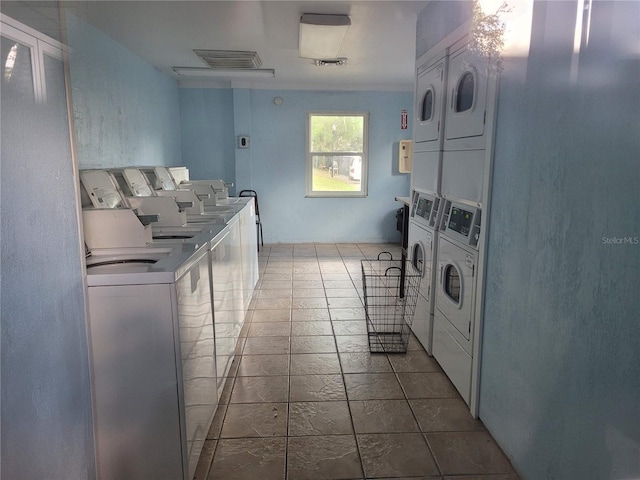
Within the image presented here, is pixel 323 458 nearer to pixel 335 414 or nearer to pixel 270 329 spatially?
pixel 335 414

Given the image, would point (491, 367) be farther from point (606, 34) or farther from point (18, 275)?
point (18, 275)

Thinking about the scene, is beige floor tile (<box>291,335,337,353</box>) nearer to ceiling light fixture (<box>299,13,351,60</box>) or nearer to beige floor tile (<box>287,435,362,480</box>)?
beige floor tile (<box>287,435,362,480</box>)

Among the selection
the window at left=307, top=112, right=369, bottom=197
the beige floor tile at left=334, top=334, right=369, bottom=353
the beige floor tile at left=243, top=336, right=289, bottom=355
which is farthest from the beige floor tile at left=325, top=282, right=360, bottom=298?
the window at left=307, top=112, right=369, bottom=197

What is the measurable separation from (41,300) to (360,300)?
3243 mm

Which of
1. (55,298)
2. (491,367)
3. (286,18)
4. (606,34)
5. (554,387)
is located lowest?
(491,367)

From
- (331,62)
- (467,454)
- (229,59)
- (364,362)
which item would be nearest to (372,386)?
(364,362)

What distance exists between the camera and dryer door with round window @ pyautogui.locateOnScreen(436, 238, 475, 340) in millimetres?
2361

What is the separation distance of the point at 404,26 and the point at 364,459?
3.16 m

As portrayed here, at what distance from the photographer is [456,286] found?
103 inches

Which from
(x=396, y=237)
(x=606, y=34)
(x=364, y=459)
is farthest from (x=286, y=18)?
(x=396, y=237)

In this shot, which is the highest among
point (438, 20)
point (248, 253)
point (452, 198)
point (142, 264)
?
point (438, 20)

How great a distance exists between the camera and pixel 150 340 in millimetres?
1706

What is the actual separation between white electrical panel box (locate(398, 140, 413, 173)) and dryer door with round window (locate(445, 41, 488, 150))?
13.6ft

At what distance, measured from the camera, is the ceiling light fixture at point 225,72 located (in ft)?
17.8
